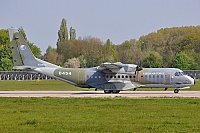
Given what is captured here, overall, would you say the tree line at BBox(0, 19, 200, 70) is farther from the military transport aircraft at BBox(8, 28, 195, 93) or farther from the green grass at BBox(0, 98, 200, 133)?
the green grass at BBox(0, 98, 200, 133)

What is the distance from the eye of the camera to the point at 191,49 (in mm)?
135750

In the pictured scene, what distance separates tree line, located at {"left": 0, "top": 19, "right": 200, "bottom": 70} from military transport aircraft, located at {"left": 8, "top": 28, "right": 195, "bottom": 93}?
1917 inches

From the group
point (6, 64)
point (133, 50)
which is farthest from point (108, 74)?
point (133, 50)

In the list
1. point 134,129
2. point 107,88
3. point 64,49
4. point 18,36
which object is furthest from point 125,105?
point 64,49

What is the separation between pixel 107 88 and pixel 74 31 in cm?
11757

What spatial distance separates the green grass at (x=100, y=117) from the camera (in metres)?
21.2

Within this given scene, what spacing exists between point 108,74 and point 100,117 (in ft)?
76.3

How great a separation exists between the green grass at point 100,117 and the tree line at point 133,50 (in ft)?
218

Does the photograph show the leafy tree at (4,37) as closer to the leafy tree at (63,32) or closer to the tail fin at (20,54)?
the leafy tree at (63,32)

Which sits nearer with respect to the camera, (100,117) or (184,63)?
(100,117)

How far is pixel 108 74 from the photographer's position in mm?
48531

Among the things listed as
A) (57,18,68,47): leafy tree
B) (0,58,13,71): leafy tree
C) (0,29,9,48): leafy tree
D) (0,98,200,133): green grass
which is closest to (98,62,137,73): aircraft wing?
(0,98,200,133): green grass

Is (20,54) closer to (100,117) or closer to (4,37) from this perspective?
(100,117)

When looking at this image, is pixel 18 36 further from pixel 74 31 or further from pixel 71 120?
pixel 74 31
